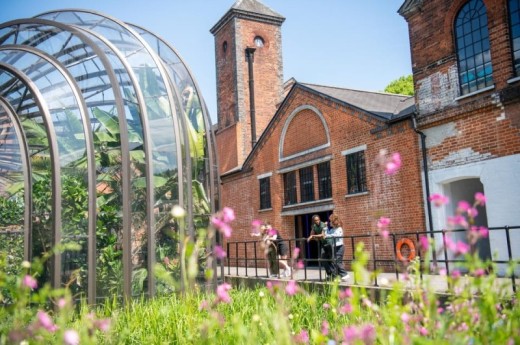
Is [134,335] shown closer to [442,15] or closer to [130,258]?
[130,258]

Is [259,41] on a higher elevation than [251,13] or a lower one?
lower

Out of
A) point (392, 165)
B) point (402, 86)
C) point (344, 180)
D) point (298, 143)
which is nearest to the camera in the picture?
point (392, 165)

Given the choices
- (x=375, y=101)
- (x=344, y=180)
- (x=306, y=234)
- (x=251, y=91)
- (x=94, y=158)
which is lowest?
(x=306, y=234)

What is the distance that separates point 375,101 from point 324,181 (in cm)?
353

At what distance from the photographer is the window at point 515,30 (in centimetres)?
1084

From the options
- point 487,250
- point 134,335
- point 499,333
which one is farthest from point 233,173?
point 499,333

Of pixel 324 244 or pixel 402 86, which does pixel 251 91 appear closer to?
pixel 324 244

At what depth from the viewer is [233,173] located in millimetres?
21344

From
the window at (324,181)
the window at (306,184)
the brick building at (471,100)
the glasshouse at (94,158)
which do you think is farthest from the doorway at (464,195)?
the glasshouse at (94,158)

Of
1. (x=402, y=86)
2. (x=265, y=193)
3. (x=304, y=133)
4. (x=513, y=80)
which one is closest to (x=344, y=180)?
(x=304, y=133)

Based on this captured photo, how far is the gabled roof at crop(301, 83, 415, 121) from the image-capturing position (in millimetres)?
14234

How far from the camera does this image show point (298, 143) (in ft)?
57.7

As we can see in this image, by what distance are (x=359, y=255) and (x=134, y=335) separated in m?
3.42

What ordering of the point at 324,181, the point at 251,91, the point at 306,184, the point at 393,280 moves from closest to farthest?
1. the point at 393,280
2. the point at 324,181
3. the point at 306,184
4. the point at 251,91
